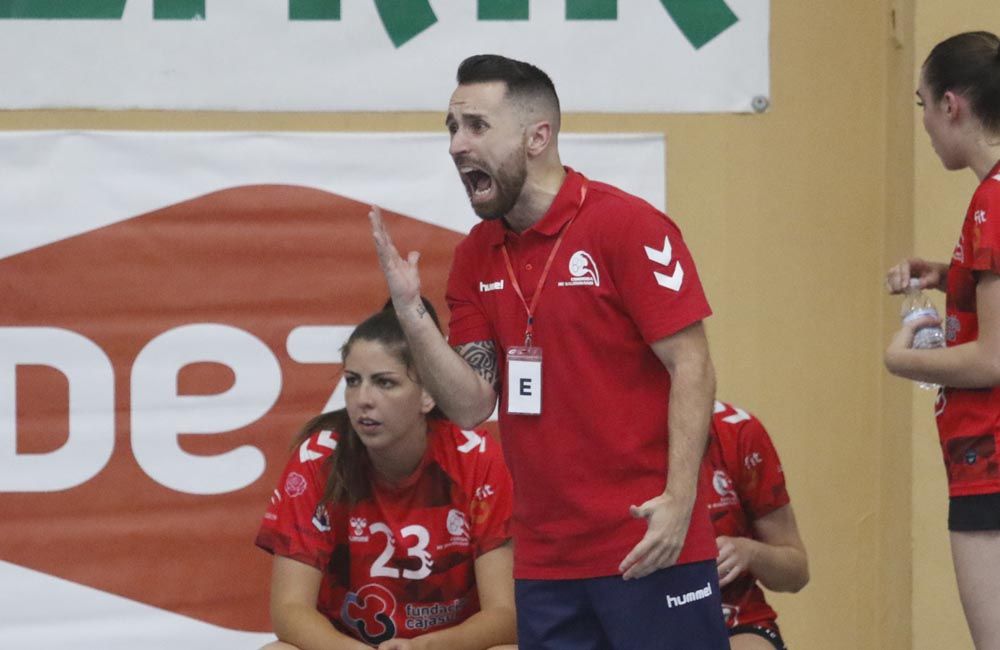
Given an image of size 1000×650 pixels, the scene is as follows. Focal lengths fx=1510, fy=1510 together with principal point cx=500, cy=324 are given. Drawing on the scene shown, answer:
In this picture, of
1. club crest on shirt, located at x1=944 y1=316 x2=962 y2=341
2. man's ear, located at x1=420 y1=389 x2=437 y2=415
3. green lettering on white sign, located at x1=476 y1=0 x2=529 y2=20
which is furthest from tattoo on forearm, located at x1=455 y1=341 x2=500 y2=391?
green lettering on white sign, located at x1=476 y1=0 x2=529 y2=20

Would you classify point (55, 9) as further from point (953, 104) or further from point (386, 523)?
point (953, 104)

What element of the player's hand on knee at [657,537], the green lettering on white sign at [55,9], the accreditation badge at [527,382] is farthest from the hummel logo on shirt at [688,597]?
the green lettering on white sign at [55,9]

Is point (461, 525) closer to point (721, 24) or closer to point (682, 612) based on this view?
point (682, 612)

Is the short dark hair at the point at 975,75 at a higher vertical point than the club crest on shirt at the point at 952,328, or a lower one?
higher

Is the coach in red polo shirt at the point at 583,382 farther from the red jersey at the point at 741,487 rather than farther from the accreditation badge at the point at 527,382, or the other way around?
the red jersey at the point at 741,487

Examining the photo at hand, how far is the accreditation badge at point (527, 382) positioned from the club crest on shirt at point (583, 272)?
136 millimetres

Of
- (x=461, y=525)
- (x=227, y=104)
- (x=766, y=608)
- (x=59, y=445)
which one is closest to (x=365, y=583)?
(x=461, y=525)

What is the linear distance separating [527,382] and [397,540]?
2.96 feet

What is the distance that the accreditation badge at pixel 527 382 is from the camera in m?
2.67

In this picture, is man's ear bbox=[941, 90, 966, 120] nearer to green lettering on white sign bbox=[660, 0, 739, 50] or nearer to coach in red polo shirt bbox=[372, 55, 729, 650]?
coach in red polo shirt bbox=[372, 55, 729, 650]

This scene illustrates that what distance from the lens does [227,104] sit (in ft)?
13.9

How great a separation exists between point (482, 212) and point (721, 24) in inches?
72.4

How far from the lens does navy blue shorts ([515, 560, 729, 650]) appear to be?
104 inches

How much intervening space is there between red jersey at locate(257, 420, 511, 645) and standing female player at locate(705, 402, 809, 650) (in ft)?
1.63
